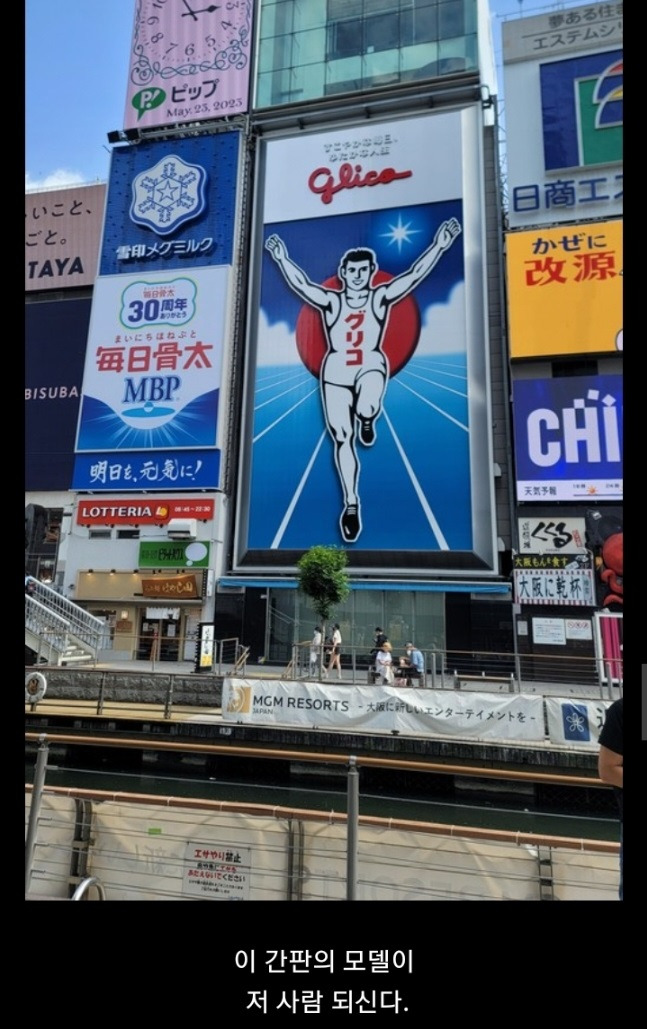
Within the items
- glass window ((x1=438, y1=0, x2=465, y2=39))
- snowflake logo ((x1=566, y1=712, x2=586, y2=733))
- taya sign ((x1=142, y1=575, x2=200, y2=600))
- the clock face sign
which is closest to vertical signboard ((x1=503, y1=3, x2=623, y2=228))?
glass window ((x1=438, y1=0, x2=465, y2=39))

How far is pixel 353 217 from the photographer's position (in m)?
25.5

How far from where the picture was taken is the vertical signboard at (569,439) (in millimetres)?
20734

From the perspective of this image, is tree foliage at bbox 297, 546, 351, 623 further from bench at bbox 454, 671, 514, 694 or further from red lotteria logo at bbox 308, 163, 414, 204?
red lotteria logo at bbox 308, 163, 414, 204

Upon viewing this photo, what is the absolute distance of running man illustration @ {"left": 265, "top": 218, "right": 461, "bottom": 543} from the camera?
77.5 ft

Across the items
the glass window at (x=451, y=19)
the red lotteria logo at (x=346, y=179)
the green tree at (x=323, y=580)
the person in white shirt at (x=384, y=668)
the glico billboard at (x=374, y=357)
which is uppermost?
the glass window at (x=451, y=19)

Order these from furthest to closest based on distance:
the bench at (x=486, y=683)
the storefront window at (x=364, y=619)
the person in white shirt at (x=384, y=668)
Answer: the storefront window at (x=364, y=619) → the bench at (x=486, y=683) → the person in white shirt at (x=384, y=668)

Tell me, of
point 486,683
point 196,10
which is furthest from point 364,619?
point 196,10

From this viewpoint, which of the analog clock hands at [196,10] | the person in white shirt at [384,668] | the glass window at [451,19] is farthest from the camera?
the analog clock hands at [196,10]

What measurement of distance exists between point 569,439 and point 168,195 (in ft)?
70.5

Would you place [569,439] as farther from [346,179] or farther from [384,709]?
[346,179]

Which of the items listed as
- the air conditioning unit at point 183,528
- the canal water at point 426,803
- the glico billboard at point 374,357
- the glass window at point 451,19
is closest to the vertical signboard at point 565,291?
the glico billboard at point 374,357

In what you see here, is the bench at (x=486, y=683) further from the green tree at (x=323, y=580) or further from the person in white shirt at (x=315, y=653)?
the green tree at (x=323, y=580)

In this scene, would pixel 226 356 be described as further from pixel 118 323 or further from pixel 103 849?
pixel 103 849

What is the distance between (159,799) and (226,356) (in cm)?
2307
